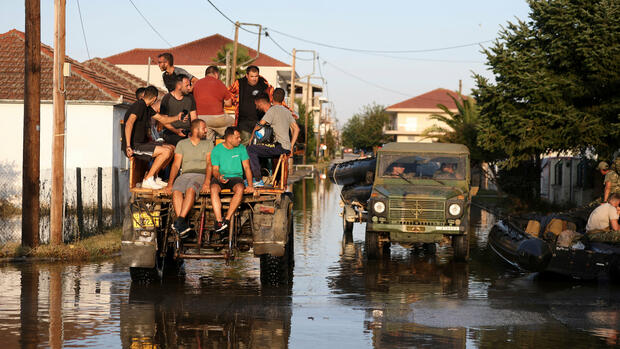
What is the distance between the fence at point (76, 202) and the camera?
1959 cm

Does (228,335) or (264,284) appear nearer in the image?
(228,335)

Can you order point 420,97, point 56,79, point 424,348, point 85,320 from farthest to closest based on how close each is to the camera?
point 420,97
point 56,79
point 85,320
point 424,348

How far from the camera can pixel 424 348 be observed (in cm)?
845

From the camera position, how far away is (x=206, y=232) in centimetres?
1247

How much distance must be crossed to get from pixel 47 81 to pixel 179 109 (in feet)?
56.1

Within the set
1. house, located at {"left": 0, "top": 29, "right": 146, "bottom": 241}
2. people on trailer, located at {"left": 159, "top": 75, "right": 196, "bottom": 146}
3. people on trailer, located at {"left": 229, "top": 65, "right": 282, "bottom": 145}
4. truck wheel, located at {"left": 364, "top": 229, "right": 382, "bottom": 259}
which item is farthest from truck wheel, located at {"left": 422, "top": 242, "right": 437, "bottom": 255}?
house, located at {"left": 0, "top": 29, "right": 146, "bottom": 241}

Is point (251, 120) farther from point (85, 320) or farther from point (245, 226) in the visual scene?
point (85, 320)

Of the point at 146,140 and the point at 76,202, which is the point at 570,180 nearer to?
the point at 76,202

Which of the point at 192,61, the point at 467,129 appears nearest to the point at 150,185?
the point at 467,129

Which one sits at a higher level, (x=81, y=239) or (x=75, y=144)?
(x=75, y=144)

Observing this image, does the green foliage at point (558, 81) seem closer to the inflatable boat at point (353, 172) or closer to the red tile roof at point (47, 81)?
the inflatable boat at point (353, 172)

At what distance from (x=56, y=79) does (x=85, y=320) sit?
7403 millimetres

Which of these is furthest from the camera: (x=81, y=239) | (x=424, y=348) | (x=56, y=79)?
(x=81, y=239)

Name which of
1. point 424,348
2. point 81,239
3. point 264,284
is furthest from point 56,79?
point 424,348
